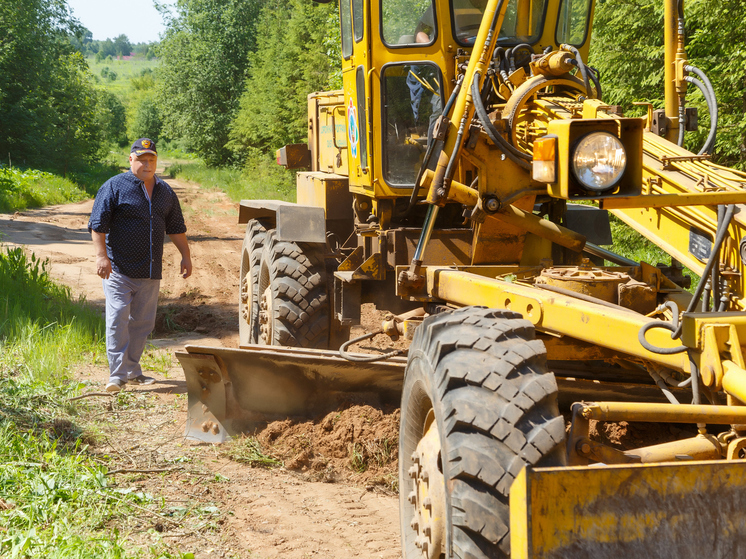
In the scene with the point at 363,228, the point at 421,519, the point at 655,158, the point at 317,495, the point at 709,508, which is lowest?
the point at 317,495

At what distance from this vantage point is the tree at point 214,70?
→ 140 feet

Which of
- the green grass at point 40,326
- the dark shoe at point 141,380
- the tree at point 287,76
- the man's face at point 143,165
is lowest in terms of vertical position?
the dark shoe at point 141,380

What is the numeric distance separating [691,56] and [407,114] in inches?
284

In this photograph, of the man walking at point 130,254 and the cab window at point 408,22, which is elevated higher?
the cab window at point 408,22

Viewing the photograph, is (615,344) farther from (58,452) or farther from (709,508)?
(58,452)

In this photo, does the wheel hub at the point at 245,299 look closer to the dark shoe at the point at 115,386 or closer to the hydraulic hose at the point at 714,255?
the dark shoe at the point at 115,386

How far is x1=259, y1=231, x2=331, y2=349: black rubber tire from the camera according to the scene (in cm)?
596

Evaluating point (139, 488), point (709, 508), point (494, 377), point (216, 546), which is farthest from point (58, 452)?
point (709, 508)

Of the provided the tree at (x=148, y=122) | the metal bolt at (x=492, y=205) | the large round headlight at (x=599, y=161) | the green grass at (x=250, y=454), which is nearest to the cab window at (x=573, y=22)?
the metal bolt at (x=492, y=205)

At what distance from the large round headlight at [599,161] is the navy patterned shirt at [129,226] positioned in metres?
4.41

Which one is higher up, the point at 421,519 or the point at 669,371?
the point at 669,371

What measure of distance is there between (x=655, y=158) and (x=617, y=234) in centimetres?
694

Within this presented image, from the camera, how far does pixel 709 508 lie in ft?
7.19

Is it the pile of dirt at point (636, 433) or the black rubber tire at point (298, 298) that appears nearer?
the pile of dirt at point (636, 433)
